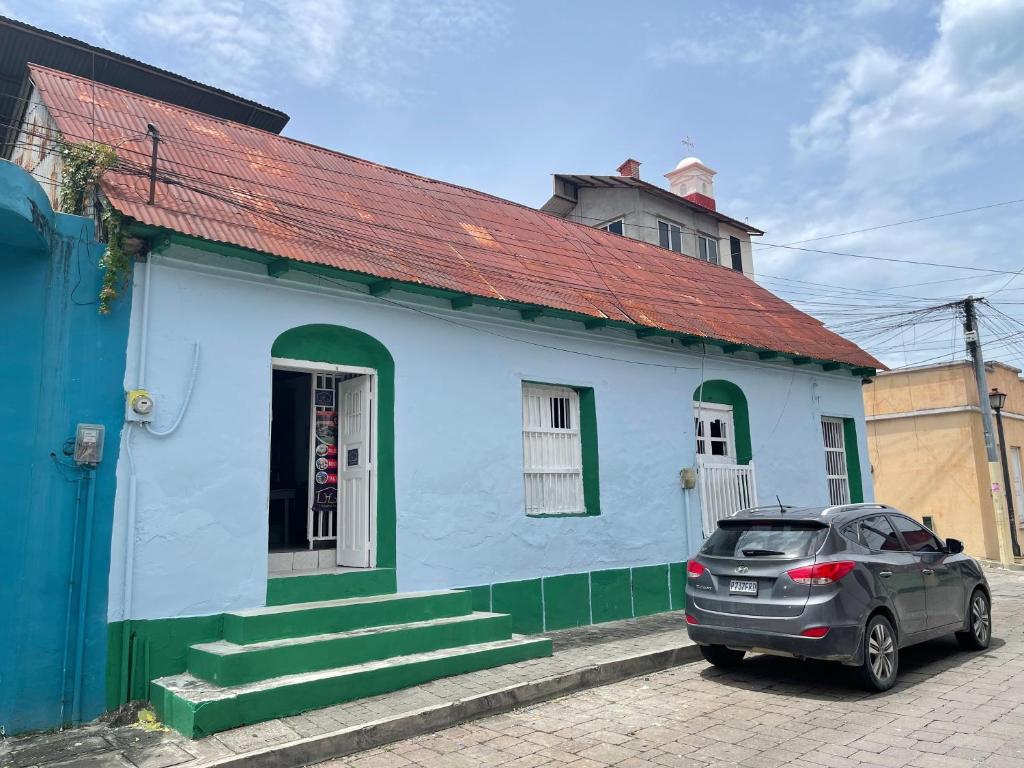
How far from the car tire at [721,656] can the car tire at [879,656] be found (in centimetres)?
139

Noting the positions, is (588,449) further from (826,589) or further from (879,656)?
(879,656)

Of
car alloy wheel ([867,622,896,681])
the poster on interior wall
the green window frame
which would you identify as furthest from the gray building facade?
car alloy wheel ([867,622,896,681])

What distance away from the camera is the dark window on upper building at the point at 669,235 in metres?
23.6

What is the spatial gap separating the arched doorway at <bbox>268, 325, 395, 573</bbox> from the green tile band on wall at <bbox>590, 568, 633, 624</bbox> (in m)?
3.22

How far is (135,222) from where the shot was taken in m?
6.55

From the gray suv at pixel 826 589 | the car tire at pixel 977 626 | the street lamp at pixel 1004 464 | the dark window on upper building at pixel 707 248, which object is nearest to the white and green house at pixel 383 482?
the gray suv at pixel 826 589

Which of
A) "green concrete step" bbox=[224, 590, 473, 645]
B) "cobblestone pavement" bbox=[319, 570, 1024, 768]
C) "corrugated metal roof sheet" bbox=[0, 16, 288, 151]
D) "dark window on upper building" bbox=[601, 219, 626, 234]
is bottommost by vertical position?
"cobblestone pavement" bbox=[319, 570, 1024, 768]

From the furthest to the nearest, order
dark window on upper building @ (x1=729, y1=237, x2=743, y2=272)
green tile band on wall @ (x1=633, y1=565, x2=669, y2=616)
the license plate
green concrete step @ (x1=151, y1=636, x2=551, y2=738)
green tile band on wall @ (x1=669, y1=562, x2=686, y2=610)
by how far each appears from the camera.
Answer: dark window on upper building @ (x1=729, y1=237, x2=743, y2=272), green tile band on wall @ (x1=669, y1=562, x2=686, y2=610), green tile band on wall @ (x1=633, y1=565, x2=669, y2=616), the license plate, green concrete step @ (x1=151, y1=636, x2=551, y2=738)

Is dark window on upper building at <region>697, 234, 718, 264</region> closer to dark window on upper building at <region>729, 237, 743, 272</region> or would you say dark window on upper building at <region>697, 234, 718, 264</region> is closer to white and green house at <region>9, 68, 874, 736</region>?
dark window on upper building at <region>729, 237, 743, 272</region>

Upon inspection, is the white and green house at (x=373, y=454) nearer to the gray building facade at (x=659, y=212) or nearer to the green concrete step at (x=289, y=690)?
the green concrete step at (x=289, y=690)

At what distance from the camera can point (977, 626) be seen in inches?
320

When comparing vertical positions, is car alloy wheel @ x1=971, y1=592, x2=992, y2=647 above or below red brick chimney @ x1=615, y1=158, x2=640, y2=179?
below

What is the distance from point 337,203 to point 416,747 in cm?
677

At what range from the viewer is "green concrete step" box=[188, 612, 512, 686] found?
6.02m
